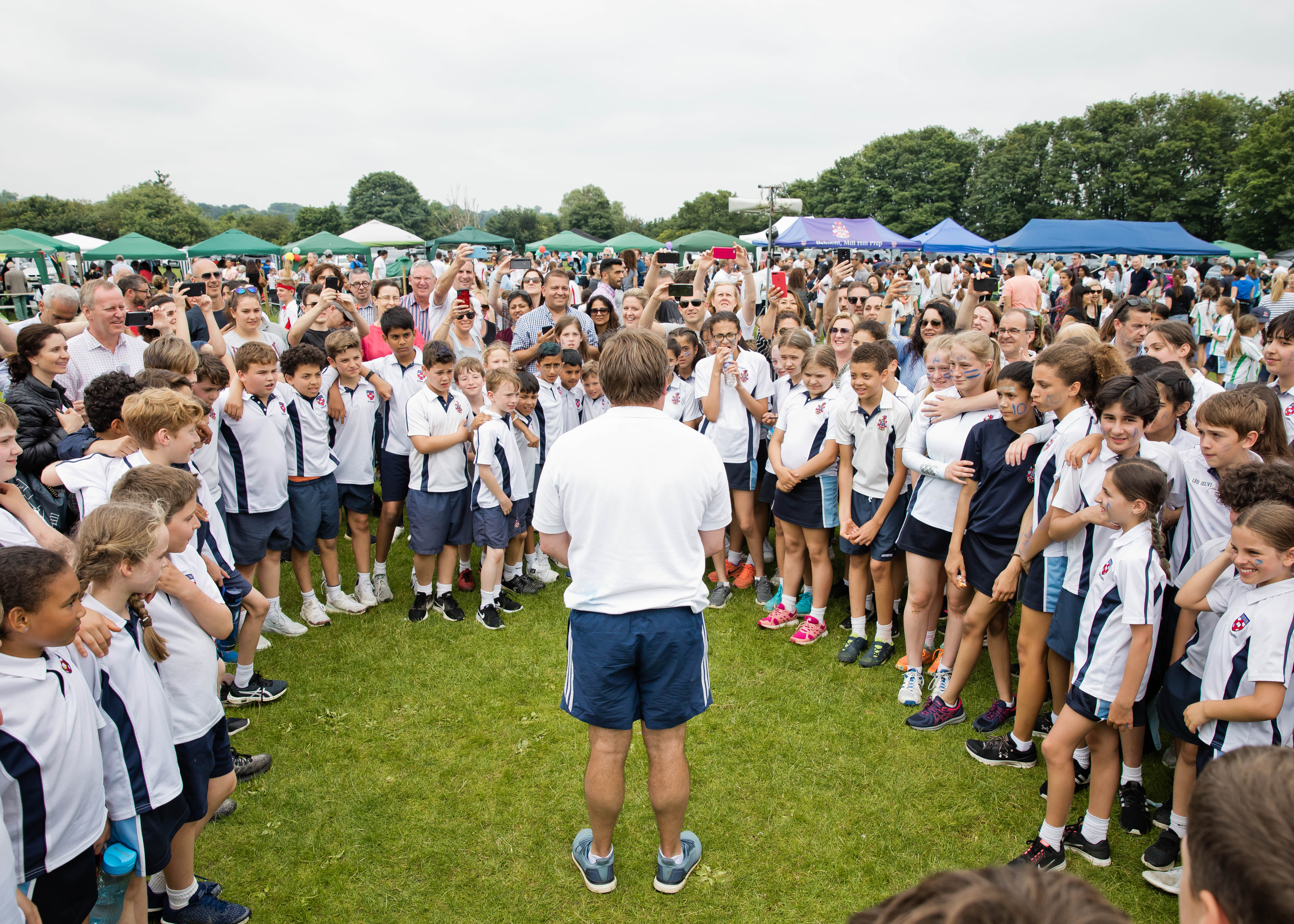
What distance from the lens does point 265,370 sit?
452 centimetres

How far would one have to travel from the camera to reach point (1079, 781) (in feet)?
11.6

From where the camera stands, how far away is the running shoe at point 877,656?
4641mm

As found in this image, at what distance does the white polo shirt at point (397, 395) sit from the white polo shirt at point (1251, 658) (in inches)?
182

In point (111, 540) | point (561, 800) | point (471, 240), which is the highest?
point (471, 240)

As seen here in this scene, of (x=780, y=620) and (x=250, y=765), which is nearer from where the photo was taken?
(x=250, y=765)

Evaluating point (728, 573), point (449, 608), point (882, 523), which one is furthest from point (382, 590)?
point (882, 523)

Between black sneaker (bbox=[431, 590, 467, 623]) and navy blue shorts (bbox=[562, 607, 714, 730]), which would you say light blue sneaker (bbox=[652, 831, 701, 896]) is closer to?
navy blue shorts (bbox=[562, 607, 714, 730])

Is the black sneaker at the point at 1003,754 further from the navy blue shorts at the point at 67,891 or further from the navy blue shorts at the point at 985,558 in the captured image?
the navy blue shorts at the point at 67,891

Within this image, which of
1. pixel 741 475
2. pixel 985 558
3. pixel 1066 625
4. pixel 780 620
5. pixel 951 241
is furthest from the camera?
pixel 951 241

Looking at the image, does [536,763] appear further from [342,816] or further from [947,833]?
[947,833]

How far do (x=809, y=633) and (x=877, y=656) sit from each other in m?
0.47

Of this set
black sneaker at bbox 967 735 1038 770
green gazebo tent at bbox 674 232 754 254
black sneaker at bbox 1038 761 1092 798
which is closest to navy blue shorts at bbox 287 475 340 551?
black sneaker at bbox 967 735 1038 770

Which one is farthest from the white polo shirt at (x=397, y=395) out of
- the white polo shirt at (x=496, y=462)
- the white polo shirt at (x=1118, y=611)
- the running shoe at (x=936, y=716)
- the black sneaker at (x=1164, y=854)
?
the black sneaker at (x=1164, y=854)

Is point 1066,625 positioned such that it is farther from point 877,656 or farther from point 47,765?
point 47,765
